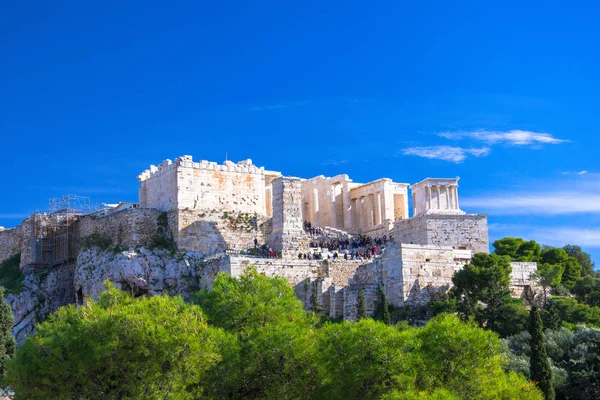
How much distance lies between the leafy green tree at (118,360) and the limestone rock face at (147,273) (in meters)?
16.9

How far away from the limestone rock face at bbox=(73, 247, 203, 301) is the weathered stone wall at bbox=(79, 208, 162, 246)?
123 cm

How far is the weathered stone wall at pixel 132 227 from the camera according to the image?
55.4m

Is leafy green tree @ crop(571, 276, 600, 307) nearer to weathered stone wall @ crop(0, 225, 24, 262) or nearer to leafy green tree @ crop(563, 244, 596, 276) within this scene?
leafy green tree @ crop(563, 244, 596, 276)

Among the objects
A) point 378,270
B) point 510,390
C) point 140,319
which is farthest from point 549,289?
point 140,319

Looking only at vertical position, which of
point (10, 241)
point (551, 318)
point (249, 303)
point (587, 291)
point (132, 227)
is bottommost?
point (551, 318)

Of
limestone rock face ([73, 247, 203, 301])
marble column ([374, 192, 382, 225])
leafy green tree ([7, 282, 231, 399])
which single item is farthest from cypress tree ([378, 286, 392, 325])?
Result: marble column ([374, 192, 382, 225])

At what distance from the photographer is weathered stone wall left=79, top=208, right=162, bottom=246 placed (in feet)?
182

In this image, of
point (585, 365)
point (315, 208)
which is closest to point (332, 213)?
point (315, 208)

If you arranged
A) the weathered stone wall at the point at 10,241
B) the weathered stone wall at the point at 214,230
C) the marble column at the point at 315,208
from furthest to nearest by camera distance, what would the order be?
the weathered stone wall at the point at 10,241, the marble column at the point at 315,208, the weathered stone wall at the point at 214,230

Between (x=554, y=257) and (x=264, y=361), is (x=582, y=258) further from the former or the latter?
(x=264, y=361)

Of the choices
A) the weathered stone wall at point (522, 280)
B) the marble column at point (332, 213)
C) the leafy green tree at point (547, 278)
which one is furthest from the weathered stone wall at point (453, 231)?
the marble column at point (332, 213)

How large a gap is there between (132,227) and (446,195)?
18.3m

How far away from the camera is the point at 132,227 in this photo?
2199 inches

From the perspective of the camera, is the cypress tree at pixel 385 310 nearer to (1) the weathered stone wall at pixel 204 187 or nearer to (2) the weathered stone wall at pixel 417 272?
(2) the weathered stone wall at pixel 417 272
